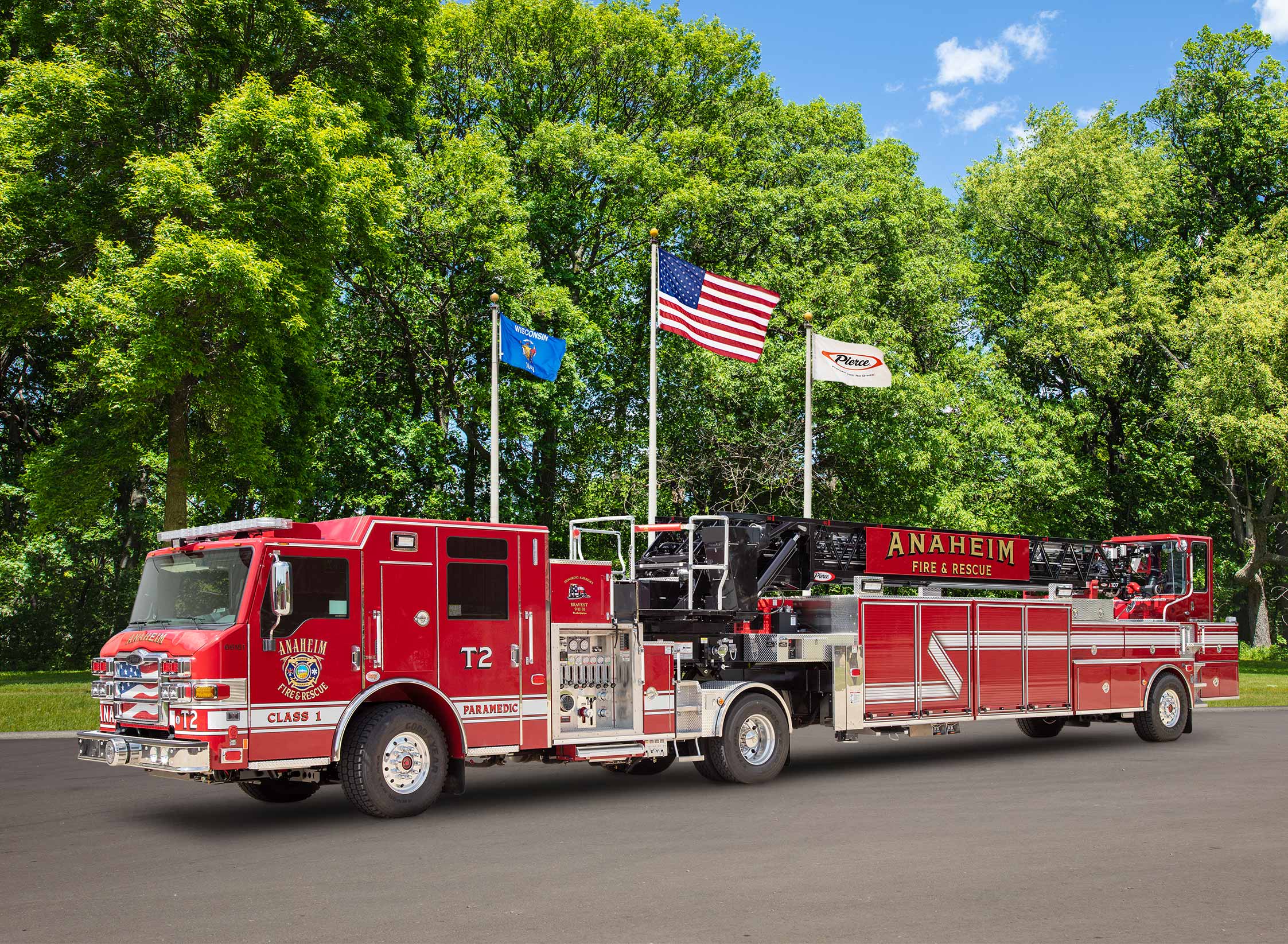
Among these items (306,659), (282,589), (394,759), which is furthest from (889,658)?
(282,589)

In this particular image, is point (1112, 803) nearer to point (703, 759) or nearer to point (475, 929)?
point (703, 759)

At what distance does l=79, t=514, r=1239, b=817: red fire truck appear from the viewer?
35.9ft

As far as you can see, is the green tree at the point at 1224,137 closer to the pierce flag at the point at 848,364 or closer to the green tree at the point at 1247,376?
the green tree at the point at 1247,376

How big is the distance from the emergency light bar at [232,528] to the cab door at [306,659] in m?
0.23

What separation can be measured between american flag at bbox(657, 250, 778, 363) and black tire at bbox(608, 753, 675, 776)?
869 cm

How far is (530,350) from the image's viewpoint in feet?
74.0

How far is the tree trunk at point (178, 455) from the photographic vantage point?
2612 centimetres

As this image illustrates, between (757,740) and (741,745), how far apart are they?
1.04 ft

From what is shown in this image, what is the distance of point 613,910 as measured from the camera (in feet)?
25.5

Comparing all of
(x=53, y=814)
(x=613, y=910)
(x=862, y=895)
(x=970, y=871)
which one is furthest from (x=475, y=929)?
(x=53, y=814)

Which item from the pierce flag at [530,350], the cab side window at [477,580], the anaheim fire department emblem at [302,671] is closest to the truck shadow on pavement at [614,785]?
the anaheim fire department emblem at [302,671]

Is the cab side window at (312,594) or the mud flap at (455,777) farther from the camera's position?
the mud flap at (455,777)

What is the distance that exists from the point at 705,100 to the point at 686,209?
665 cm

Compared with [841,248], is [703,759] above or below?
below
